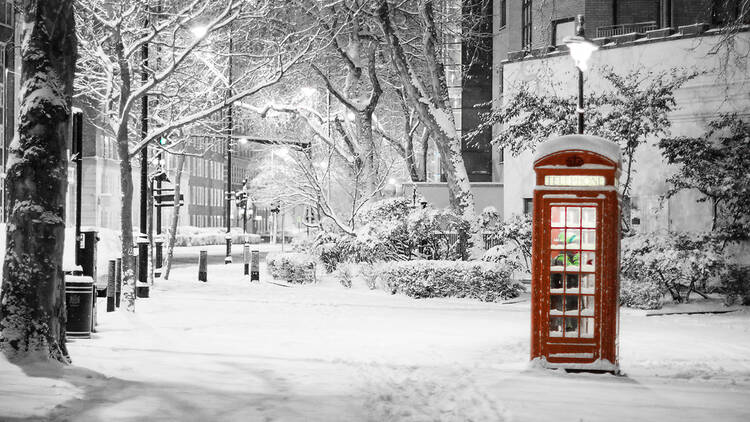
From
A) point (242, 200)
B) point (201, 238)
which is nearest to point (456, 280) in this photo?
point (242, 200)

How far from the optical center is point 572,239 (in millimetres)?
9859

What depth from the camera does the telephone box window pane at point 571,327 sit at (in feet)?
32.6

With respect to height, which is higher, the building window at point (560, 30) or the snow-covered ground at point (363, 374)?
the building window at point (560, 30)

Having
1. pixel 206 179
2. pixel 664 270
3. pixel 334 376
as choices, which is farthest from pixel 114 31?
pixel 206 179

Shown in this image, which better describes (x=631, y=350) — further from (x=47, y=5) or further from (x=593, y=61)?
(x=593, y=61)

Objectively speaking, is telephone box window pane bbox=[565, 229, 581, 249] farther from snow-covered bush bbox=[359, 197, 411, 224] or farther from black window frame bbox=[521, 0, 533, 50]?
black window frame bbox=[521, 0, 533, 50]

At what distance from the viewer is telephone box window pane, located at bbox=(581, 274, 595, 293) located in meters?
9.88

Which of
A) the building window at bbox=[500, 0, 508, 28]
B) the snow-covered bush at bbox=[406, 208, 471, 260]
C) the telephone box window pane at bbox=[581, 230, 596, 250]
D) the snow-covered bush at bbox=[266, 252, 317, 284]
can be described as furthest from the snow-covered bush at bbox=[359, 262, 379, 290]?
the building window at bbox=[500, 0, 508, 28]

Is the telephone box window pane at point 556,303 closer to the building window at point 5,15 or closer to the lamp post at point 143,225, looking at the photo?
the lamp post at point 143,225

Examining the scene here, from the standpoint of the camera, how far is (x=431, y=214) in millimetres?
23016

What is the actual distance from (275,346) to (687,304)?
10998 millimetres

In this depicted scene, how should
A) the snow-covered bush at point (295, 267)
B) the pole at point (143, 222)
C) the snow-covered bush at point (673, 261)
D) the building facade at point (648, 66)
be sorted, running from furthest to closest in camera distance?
the snow-covered bush at point (295, 267)
the building facade at point (648, 66)
the pole at point (143, 222)
the snow-covered bush at point (673, 261)

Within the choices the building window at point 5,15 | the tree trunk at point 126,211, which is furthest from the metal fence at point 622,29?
the building window at point 5,15

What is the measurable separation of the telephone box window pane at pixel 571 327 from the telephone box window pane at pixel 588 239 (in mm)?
855
